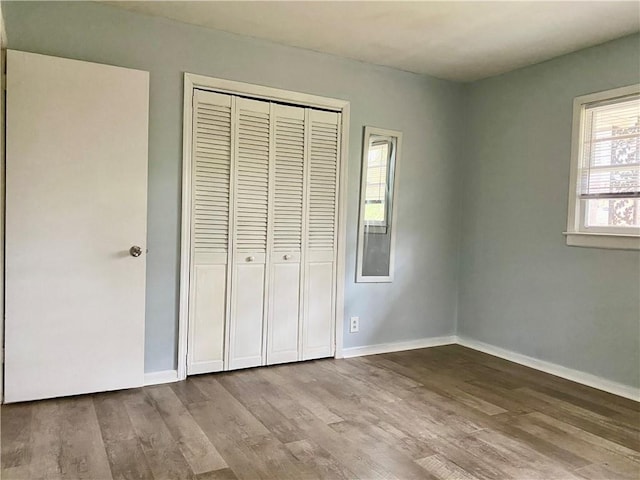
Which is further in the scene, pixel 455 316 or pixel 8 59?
pixel 455 316

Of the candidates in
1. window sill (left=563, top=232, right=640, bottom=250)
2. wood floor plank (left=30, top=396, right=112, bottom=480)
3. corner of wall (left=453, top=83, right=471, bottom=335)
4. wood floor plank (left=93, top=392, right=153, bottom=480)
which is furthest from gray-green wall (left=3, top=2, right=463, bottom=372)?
window sill (left=563, top=232, right=640, bottom=250)

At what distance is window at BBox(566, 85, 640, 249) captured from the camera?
10.3ft

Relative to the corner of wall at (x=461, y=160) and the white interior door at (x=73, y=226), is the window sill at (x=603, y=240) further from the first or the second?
the white interior door at (x=73, y=226)

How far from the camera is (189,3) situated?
2.85 metres

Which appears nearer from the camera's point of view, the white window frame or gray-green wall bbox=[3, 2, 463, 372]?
gray-green wall bbox=[3, 2, 463, 372]

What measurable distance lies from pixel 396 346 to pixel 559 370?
4.13 ft

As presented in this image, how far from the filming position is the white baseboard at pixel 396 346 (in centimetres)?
392

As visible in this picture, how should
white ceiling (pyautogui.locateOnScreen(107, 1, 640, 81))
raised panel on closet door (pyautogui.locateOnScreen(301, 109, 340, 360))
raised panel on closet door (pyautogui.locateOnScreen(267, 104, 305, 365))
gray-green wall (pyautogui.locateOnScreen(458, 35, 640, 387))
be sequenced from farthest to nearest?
raised panel on closet door (pyautogui.locateOnScreen(301, 109, 340, 360))
raised panel on closet door (pyautogui.locateOnScreen(267, 104, 305, 365))
gray-green wall (pyautogui.locateOnScreen(458, 35, 640, 387))
white ceiling (pyautogui.locateOnScreen(107, 1, 640, 81))

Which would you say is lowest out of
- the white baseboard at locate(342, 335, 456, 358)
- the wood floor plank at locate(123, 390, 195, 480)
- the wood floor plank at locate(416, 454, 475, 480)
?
the wood floor plank at locate(123, 390, 195, 480)

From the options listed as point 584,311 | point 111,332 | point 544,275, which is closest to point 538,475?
point 584,311

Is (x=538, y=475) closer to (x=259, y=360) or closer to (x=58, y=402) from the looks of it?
(x=259, y=360)

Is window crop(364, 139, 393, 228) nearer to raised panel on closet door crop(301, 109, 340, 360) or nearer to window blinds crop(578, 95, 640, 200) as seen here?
raised panel on closet door crop(301, 109, 340, 360)

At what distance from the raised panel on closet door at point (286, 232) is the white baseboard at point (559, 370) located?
1674 millimetres

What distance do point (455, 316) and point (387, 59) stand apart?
92.5 inches
